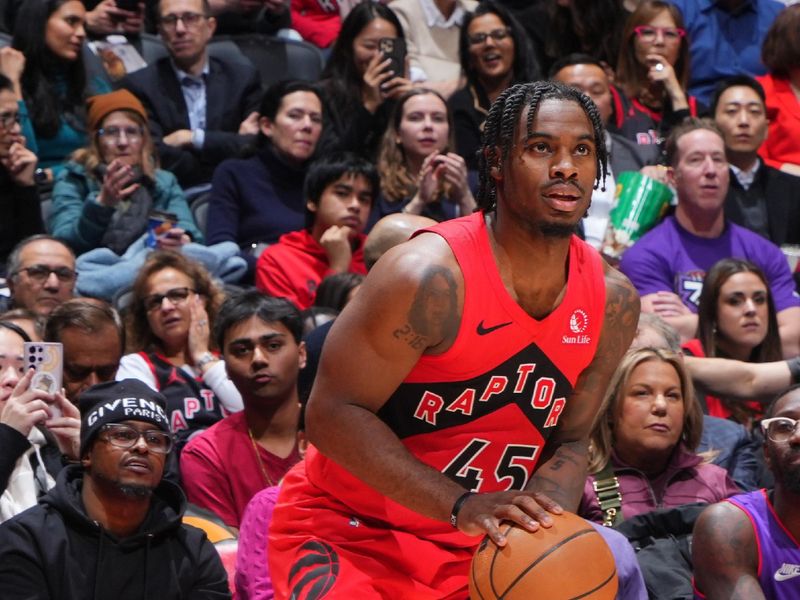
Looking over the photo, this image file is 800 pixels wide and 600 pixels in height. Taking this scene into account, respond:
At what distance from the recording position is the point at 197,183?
27.2 ft

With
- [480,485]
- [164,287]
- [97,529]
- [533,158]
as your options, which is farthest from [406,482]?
[164,287]

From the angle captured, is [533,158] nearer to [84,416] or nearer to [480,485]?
[480,485]

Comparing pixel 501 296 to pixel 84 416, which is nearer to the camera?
pixel 501 296

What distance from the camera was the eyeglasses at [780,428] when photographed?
480cm

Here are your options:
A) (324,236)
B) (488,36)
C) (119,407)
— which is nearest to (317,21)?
(488,36)

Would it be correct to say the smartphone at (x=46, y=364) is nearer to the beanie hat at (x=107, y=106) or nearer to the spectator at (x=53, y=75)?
the beanie hat at (x=107, y=106)

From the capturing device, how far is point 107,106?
298 inches

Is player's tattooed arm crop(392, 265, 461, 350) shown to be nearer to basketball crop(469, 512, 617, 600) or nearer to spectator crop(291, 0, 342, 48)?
basketball crop(469, 512, 617, 600)

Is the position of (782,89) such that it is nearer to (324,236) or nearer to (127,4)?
(324,236)

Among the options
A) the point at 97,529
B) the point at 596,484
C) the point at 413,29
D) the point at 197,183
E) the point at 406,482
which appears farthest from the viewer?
the point at 413,29

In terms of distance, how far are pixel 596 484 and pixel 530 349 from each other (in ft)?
6.04

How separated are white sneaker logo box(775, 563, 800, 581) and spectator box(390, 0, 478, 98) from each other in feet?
16.7

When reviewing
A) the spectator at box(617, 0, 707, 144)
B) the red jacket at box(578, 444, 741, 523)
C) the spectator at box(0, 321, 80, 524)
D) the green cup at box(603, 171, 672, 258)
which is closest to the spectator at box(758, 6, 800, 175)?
the spectator at box(617, 0, 707, 144)

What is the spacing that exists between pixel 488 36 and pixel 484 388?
517 centimetres
